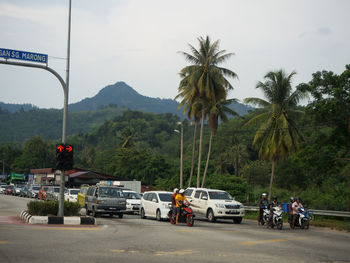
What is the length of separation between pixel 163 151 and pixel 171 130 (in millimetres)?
24037

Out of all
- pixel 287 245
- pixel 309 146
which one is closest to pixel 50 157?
pixel 309 146

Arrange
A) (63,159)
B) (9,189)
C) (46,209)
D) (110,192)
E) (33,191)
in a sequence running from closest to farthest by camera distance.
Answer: (63,159)
(46,209)
(110,192)
(33,191)
(9,189)

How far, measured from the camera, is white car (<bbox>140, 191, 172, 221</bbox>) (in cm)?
2492

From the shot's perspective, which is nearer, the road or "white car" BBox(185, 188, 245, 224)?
the road

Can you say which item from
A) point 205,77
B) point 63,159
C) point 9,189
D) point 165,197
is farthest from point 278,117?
point 9,189

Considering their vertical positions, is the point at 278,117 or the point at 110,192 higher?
the point at 278,117

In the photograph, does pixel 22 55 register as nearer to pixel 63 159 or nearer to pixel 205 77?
pixel 63 159

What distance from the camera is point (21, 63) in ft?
65.9

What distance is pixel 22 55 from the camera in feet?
65.5

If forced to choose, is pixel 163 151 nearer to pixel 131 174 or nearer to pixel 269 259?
pixel 131 174

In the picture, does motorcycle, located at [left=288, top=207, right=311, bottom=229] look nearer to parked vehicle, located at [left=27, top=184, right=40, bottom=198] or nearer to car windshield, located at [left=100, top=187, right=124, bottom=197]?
car windshield, located at [left=100, top=187, right=124, bottom=197]

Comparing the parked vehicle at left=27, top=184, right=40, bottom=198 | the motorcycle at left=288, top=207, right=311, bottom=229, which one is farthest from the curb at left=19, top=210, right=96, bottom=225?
the parked vehicle at left=27, top=184, right=40, bottom=198

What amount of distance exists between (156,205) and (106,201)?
2.84 meters

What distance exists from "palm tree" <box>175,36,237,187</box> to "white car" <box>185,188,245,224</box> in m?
19.7
